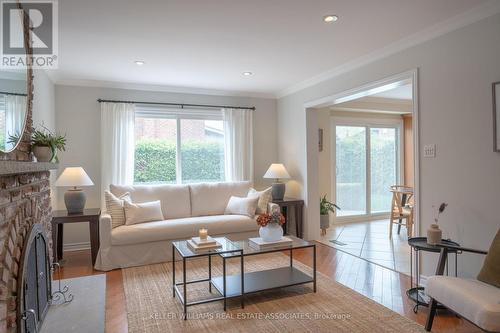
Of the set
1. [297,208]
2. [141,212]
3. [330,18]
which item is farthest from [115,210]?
[330,18]

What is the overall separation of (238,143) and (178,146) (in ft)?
3.22

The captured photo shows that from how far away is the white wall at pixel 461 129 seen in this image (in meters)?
2.51

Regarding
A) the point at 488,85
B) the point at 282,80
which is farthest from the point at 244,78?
the point at 488,85

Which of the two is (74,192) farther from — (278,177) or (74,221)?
(278,177)

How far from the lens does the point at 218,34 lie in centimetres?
295

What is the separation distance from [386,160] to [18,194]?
6.34 meters

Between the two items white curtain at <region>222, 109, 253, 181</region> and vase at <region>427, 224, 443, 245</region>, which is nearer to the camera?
vase at <region>427, 224, 443, 245</region>

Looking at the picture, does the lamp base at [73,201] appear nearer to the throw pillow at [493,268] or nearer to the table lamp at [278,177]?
the table lamp at [278,177]

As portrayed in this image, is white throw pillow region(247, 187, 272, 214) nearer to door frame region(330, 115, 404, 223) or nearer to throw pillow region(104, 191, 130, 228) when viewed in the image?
throw pillow region(104, 191, 130, 228)

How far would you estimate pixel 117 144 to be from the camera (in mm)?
4637

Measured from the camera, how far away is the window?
16.2ft

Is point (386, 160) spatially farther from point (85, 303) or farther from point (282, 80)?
point (85, 303)

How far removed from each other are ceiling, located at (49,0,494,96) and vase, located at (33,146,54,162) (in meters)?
1.05

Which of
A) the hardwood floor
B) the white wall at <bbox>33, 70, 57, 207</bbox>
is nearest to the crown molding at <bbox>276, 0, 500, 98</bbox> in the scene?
the hardwood floor
